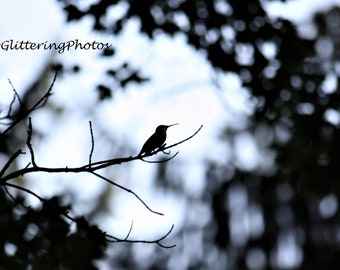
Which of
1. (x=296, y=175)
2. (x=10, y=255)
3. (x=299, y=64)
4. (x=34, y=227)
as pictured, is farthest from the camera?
(x=296, y=175)

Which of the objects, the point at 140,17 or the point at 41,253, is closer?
the point at 41,253

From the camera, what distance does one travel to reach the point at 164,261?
1378 cm

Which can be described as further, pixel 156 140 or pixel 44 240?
pixel 44 240

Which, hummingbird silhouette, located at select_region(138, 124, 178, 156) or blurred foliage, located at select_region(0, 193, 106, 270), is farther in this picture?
blurred foliage, located at select_region(0, 193, 106, 270)

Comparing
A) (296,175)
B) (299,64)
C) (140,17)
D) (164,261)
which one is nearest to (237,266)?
(164,261)

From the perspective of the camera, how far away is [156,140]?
275 cm

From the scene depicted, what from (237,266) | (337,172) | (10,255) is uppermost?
(237,266)

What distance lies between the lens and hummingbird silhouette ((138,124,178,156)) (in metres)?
2.63

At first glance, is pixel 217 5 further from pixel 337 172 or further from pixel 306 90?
pixel 337 172

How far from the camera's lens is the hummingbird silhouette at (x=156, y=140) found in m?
2.63

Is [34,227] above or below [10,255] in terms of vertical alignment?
above

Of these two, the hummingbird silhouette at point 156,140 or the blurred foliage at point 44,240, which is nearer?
the hummingbird silhouette at point 156,140

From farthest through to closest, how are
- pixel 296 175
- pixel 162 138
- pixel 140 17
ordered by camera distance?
pixel 296 175
pixel 140 17
pixel 162 138

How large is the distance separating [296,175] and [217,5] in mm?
1828
